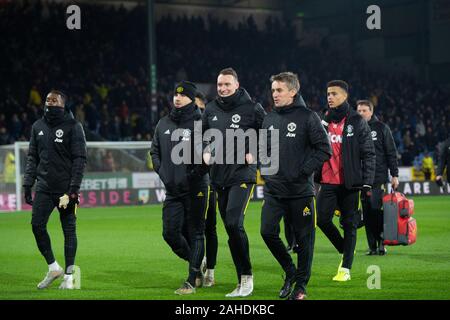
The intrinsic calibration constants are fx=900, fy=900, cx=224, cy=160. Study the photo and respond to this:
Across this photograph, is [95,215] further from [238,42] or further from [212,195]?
[238,42]

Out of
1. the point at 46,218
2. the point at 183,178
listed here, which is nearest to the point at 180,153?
the point at 183,178

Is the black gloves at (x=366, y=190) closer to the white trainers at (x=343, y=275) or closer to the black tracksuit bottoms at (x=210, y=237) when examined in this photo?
the white trainers at (x=343, y=275)

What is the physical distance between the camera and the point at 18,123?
30.9 metres

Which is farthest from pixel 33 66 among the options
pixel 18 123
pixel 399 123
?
pixel 399 123

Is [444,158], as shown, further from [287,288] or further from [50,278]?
[50,278]

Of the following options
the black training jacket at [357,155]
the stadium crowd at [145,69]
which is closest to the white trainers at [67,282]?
the black training jacket at [357,155]

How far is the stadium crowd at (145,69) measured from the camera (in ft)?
110

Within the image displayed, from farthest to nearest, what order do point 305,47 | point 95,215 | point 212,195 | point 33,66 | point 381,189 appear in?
point 305,47 → point 33,66 → point 95,215 → point 381,189 → point 212,195

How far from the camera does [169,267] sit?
12.7m

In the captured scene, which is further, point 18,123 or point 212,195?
point 18,123

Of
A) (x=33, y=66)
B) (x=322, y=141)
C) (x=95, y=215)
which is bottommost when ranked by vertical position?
(x=95, y=215)
